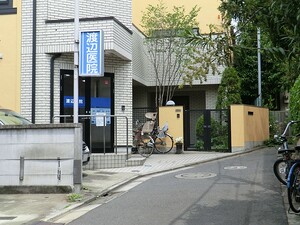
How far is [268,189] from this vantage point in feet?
29.6

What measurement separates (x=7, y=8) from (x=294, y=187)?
11.8m

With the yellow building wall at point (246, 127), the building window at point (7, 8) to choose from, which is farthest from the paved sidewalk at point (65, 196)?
the building window at point (7, 8)

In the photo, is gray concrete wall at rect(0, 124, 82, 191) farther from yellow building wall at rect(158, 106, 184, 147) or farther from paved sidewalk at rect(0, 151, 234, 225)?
yellow building wall at rect(158, 106, 184, 147)

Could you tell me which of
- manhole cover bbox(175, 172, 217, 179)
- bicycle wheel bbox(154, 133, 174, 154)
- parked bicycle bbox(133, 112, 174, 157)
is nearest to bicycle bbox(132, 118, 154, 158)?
parked bicycle bbox(133, 112, 174, 157)

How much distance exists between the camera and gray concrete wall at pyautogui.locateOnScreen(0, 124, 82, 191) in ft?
29.9

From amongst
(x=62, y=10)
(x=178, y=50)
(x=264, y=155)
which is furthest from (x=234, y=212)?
(x=178, y=50)

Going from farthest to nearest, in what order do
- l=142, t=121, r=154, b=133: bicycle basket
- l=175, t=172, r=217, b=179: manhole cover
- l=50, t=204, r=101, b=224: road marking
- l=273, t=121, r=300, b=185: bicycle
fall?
1. l=142, t=121, r=154, b=133: bicycle basket
2. l=175, t=172, r=217, b=179: manhole cover
3. l=273, t=121, r=300, b=185: bicycle
4. l=50, t=204, r=101, b=224: road marking

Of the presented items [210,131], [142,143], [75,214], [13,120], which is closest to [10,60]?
[13,120]

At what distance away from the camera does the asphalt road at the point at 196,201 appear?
6.73 meters

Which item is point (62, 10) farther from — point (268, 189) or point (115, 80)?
point (268, 189)

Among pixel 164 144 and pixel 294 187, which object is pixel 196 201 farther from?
pixel 164 144

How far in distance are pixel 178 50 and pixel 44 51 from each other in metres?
7.45

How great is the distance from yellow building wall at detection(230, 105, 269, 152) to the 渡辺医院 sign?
785 cm

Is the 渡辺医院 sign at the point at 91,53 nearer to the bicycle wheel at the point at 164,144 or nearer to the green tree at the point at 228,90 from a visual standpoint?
the bicycle wheel at the point at 164,144
